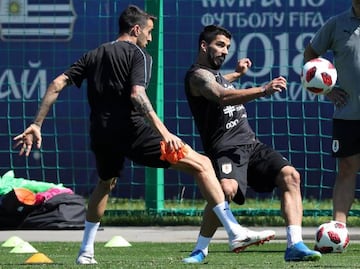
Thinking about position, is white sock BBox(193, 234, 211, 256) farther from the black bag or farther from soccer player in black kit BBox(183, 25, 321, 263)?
the black bag

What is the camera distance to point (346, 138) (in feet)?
32.9

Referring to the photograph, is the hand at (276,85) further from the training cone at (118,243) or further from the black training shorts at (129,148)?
the training cone at (118,243)

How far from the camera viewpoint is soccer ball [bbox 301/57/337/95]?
9.41 meters

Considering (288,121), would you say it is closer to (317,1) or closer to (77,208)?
(317,1)

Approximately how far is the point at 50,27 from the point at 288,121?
2.86 meters

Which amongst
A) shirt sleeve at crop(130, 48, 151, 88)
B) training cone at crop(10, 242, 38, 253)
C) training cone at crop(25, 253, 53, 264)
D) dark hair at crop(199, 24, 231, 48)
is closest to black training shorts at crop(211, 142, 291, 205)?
dark hair at crop(199, 24, 231, 48)

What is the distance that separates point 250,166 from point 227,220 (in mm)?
864

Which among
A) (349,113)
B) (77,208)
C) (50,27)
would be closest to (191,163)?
(349,113)

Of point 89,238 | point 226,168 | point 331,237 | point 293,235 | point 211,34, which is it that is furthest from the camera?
point 331,237

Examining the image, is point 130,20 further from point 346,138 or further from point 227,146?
point 346,138

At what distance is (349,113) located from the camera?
10.0 metres

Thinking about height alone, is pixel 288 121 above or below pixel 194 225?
above

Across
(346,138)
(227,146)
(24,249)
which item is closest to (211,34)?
(227,146)

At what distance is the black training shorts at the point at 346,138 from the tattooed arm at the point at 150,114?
1.84m
